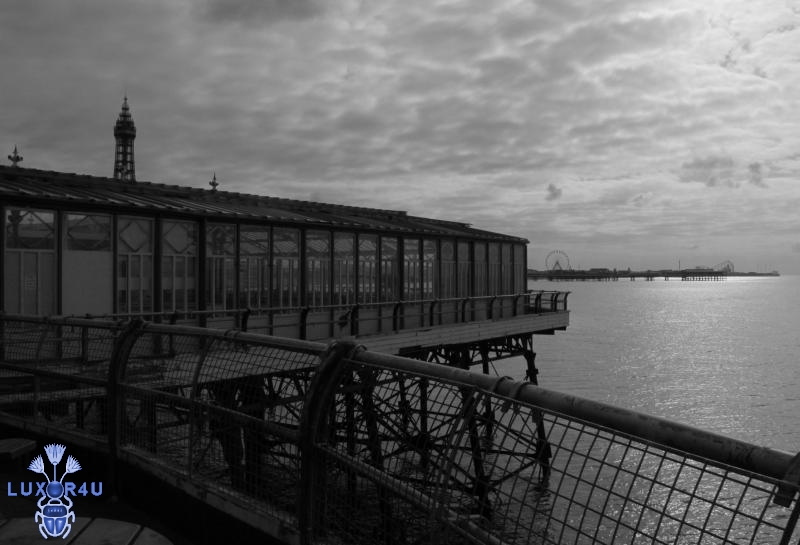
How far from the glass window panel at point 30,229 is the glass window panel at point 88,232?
377 millimetres

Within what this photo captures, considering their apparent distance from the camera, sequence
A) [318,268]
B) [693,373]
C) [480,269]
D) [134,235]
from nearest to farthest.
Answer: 1. [134,235]
2. [318,268]
3. [480,269]
4. [693,373]

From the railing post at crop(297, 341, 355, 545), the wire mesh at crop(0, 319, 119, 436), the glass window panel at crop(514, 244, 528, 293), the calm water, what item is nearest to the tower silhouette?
the calm water

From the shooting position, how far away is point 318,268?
74.7ft

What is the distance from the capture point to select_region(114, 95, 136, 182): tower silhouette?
90.0 meters

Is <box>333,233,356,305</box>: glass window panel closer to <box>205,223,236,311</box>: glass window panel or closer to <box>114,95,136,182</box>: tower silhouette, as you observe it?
<box>205,223,236,311</box>: glass window panel

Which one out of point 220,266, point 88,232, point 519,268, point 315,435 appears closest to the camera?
point 315,435

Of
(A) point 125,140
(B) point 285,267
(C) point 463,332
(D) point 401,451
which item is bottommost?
(C) point 463,332

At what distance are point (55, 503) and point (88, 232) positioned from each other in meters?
12.4

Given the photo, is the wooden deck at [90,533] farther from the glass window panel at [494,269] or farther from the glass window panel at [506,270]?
the glass window panel at [506,270]

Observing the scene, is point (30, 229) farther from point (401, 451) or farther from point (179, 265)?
point (401, 451)

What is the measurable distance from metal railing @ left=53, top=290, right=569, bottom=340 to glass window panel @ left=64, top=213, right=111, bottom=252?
180 centimetres

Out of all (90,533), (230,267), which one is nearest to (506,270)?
(230,267)

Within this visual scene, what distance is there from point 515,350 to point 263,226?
1349 cm

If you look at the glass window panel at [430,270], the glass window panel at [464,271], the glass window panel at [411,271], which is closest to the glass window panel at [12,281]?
the glass window panel at [411,271]
